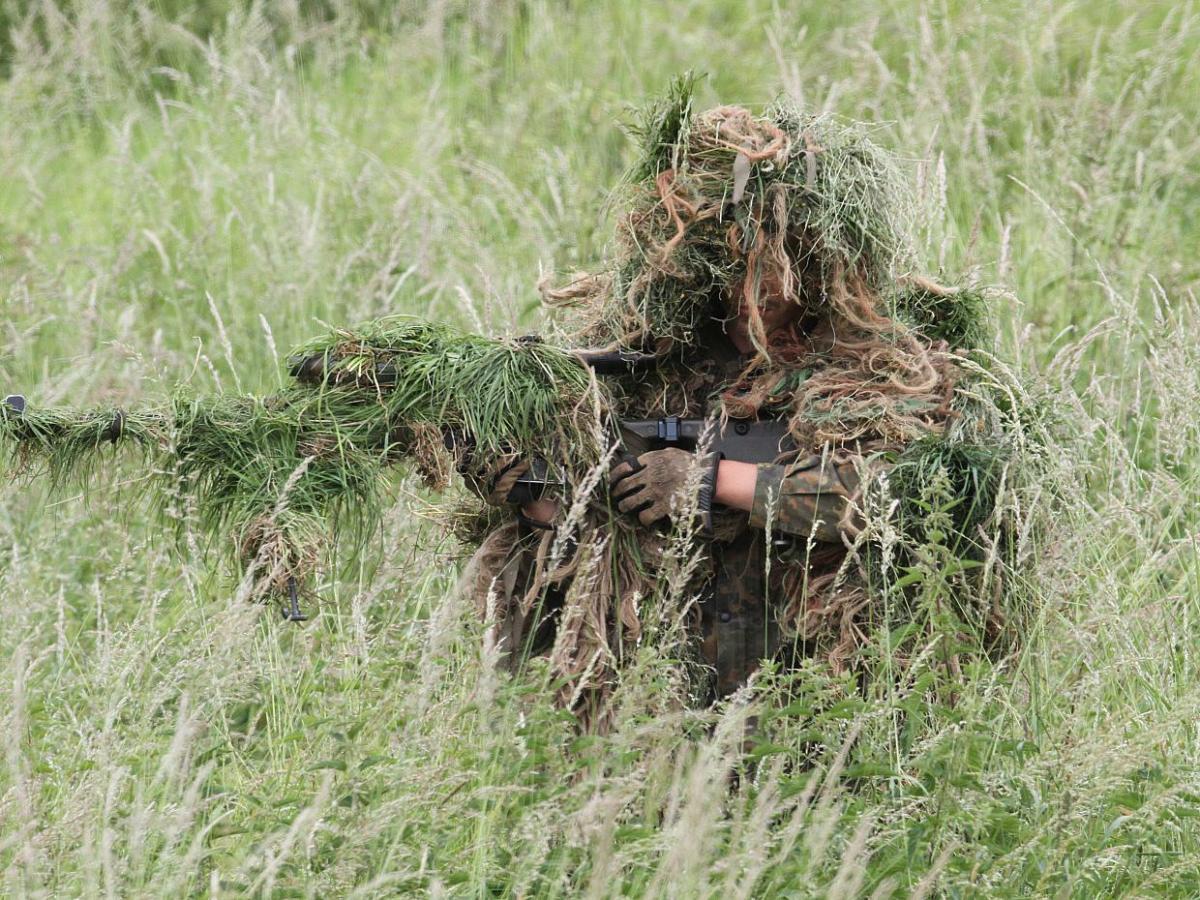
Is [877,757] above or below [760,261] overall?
below

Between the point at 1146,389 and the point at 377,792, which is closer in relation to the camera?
the point at 377,792

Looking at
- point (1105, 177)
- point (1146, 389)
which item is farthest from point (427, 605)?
point (1105, 177)

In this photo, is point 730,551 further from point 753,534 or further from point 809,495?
point 809,495

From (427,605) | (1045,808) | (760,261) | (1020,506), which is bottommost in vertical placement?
(427,605)

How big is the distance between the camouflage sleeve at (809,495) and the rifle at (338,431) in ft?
0.46

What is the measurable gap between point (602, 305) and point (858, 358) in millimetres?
566

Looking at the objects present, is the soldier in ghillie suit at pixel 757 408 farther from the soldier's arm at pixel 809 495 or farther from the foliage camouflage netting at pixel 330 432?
the foliage camouflage netting at pixel 330 432

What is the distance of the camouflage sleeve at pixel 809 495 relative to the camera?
2912mm

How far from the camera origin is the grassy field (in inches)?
98.3

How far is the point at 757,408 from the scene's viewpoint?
309cm

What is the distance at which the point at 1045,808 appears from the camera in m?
2.77

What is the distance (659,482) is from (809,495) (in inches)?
11.9

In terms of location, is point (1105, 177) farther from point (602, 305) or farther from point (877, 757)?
point (877, 757)

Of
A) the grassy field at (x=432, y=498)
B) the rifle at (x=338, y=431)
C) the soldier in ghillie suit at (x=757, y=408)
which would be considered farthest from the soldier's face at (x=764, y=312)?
the grassy field at (x=432, y=498)
